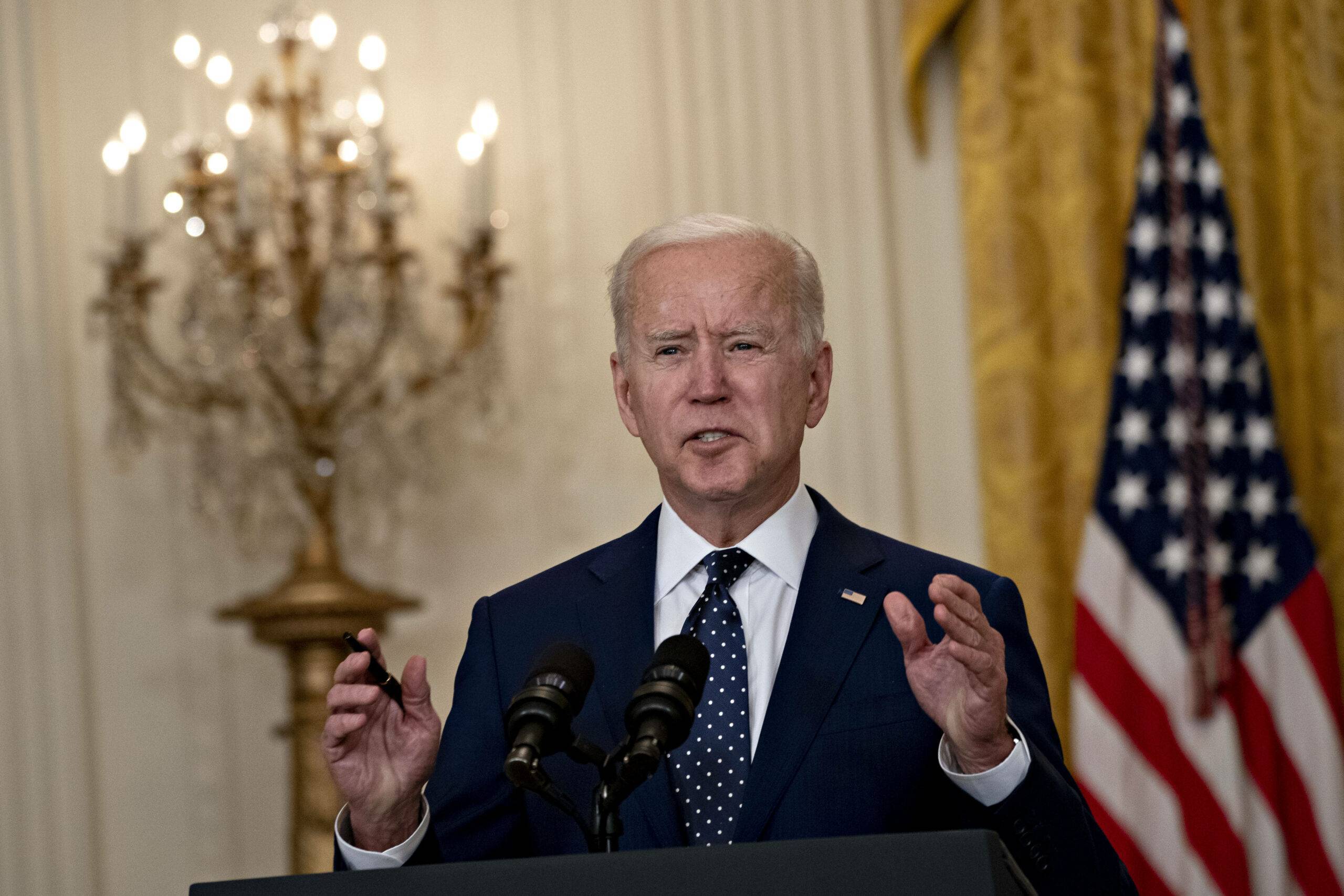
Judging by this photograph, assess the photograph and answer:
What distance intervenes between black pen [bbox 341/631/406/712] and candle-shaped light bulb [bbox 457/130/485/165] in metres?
2.52

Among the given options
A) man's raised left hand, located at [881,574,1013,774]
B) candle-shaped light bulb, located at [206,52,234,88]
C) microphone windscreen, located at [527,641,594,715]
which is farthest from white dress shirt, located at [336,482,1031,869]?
candle-shaped light bulb, located at [206,52,234,88]

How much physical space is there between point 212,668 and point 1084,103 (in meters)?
3.08

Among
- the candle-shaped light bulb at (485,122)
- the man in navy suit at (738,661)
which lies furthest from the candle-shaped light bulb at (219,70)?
the man in navy suit at (738,661)

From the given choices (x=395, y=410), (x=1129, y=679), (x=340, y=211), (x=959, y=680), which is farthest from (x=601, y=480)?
(x=959, y=680)

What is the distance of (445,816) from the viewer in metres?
2.06

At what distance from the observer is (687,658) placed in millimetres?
1521

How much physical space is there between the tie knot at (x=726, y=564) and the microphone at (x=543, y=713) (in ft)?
1.84

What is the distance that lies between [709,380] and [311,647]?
229cm

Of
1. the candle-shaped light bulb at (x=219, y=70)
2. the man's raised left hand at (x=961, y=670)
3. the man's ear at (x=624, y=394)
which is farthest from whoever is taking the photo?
the candle-shaped light bulb at (x=219, y=70)

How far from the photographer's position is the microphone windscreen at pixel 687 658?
1.51 meters

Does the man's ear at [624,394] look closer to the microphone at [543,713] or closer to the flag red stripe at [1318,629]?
the microphone at [543,713]

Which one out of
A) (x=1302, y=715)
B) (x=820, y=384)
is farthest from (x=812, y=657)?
(x=1302, y=715)

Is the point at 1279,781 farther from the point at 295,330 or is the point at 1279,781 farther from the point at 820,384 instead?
the point at 295,330

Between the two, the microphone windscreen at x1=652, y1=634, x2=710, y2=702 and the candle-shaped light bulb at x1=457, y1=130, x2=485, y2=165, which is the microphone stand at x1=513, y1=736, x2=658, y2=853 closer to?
the microphone windscreen at x1=652, y1=634, x2=710, y2=702
